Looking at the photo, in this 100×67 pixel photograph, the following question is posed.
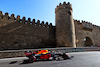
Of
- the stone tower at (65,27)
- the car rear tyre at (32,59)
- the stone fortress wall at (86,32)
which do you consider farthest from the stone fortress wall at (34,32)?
the car rear tyre at (32,59)

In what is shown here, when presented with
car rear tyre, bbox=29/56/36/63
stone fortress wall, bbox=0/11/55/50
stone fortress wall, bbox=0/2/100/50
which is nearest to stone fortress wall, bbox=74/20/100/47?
stone fortress wall, bbox=0/2/100/50

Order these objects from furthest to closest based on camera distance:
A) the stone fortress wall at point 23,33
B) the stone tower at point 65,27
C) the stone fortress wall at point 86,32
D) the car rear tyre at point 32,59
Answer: the stone fortress wall at point 86,32 → the stone tower at point 65,27 → the stone fortress wall at point 23,33 → the car rear tyre at point 32,59

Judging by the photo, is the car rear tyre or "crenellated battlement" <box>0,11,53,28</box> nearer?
the car rear tyre

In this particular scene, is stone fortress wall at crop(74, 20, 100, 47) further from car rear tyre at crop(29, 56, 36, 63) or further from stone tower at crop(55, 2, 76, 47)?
car rear tyre at crop(29, 56, 36, 63)

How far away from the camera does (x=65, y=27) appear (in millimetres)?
12359

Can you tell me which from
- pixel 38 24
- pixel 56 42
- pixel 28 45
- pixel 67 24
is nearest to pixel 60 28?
pixel 67 24

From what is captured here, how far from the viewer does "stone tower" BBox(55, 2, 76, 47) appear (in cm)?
1184

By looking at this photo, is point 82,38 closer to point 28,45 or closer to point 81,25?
point 81,25

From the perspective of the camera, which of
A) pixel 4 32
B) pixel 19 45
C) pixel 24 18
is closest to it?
pixel 4 32

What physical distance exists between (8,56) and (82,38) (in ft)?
50.2

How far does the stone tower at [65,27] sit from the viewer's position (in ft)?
38.9

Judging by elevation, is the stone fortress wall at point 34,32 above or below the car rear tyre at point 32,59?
above

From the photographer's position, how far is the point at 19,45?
34.5ft

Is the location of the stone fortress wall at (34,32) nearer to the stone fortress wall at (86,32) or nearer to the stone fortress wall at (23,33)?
the stone fortress wall at (23,33)
